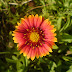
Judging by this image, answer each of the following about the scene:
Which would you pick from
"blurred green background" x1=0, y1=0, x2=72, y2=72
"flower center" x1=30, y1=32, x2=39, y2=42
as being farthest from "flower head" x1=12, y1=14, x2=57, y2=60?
"blurred green background" x1=0, y1=0, x2=72, y2=72

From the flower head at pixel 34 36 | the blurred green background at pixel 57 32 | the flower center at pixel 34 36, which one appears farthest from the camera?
the blurred green background at pixel 57 32

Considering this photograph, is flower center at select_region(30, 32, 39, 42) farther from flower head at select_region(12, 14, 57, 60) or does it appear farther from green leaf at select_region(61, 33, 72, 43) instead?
green leaf at select_region(61, 33, 72, 43)

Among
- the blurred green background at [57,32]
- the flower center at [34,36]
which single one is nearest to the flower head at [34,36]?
the flower center at [34,36]

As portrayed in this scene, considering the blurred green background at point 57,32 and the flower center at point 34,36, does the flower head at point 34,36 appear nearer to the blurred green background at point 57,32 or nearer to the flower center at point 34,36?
the flower center at point 34,36

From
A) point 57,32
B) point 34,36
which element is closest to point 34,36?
point 34,36

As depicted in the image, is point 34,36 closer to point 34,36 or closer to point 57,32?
point 34,36

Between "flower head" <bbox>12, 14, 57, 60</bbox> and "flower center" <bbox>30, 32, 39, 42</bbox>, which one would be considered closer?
"flower head" <bbox>12, 14, 57, 60</bbox>

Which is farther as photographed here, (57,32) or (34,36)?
(57,32)
